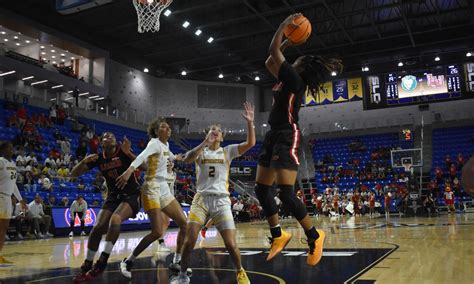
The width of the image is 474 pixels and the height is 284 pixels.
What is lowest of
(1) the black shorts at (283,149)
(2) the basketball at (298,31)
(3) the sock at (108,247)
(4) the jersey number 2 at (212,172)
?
(3) the sock at (108,247)

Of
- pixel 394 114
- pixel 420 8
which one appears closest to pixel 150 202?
pixel 420 8

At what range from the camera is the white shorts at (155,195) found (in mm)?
5824

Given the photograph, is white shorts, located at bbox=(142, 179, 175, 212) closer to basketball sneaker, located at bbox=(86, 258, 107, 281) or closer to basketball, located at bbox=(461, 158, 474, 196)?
basketball sneaker, located at bbox=(86, 258, 107, 281)

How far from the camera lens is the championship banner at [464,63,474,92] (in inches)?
914

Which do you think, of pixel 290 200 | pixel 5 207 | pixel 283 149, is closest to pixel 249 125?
pixel 283 149

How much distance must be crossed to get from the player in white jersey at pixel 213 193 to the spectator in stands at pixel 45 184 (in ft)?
40.1

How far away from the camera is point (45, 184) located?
15578mm

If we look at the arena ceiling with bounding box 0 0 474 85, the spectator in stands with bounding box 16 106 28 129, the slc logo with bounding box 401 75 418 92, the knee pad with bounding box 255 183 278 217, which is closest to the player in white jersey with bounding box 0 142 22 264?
the knee pad with bounding box 255 183 278 217

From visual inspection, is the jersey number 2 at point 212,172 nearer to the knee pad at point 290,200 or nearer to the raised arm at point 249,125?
the raised arm at point 249,125

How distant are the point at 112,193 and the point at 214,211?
1.79 meters

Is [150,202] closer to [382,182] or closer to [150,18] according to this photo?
[150,18]

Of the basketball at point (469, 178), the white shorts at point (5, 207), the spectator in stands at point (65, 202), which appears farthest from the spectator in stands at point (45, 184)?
the basketball at point (469, 178)

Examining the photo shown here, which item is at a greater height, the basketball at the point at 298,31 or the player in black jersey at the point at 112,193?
the basketball at the point at 298,31

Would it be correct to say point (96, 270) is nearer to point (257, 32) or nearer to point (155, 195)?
point (155, 195)
